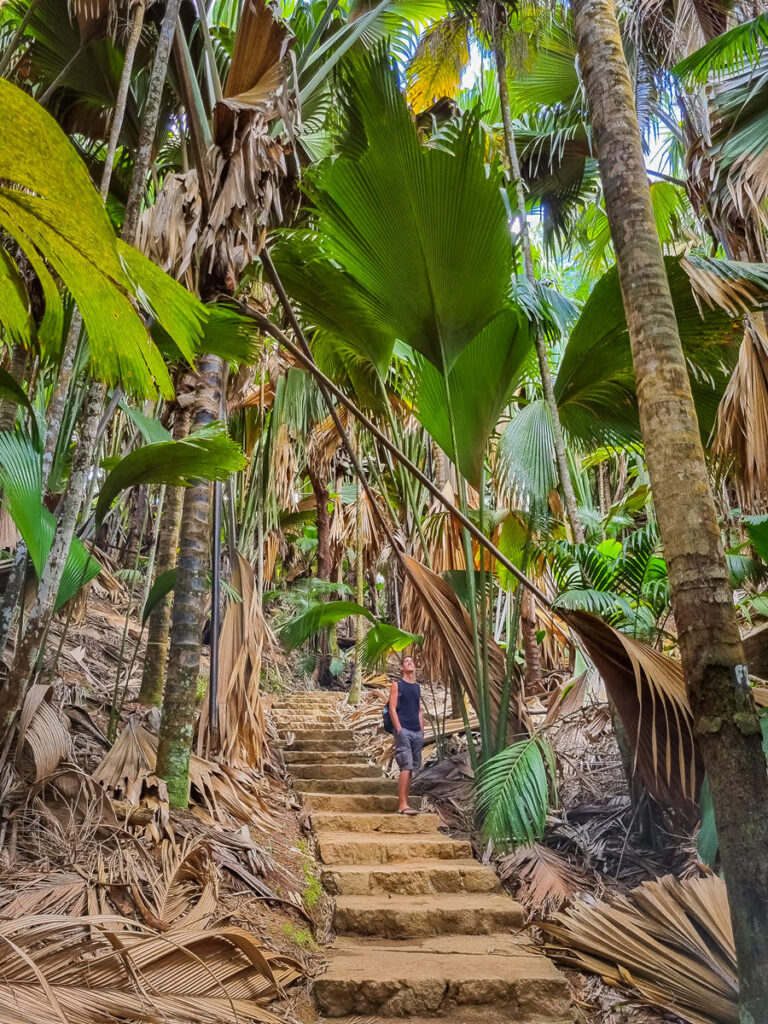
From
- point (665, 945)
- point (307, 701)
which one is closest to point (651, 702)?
point (665, 945)

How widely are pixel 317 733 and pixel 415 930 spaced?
136 inches

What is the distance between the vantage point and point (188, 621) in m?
3.67

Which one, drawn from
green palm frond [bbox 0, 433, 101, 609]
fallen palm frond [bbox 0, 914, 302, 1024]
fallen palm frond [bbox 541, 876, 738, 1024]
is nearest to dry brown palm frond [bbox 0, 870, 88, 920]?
fallen palm frond [bbox 0, 914, 302, 1024]

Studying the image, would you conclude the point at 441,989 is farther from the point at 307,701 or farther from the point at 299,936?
the point at 307,701

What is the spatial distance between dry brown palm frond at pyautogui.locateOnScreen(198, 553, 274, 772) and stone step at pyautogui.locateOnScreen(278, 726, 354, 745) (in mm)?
2071

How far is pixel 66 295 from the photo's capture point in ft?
11.3

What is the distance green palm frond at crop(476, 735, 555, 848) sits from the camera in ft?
10.6

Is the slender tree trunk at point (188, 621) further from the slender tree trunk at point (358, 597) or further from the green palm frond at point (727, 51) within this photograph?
the slender tree trunk at point (358, 597)

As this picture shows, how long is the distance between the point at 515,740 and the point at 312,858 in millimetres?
1403

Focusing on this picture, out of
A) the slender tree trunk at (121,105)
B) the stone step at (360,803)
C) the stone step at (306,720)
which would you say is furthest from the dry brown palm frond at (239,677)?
the stone step at (306,720)

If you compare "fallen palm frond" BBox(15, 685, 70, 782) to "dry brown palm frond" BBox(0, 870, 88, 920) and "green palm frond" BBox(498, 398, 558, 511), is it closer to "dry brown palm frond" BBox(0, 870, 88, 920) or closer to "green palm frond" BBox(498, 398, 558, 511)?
"dry brown palm frond" BBox(0, 870, 88, 920)

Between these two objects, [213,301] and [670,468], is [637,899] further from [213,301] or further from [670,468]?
[213,301]

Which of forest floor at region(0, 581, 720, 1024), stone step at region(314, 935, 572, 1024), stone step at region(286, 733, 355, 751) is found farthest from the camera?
stone step at region(286, 733, 355, 751)

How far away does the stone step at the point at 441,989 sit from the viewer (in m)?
2.66
